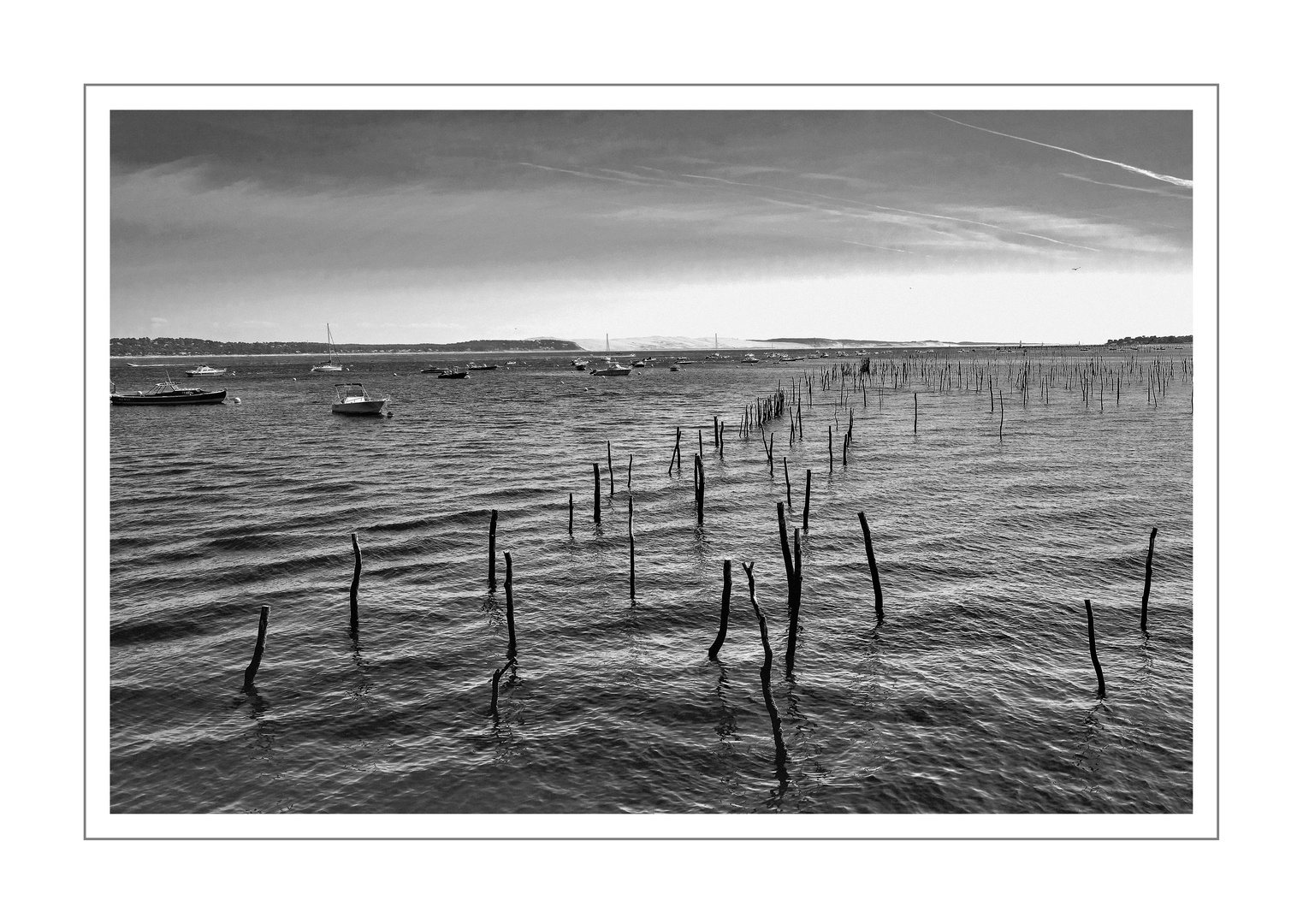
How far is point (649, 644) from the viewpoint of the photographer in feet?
55.8

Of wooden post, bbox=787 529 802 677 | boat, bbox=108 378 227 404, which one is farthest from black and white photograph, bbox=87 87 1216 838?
boat, bbox=108 378 227 404

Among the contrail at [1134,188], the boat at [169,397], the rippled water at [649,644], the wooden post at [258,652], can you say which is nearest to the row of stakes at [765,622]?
the wooden post at [258,652]

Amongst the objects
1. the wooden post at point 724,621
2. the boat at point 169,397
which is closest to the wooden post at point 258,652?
the wooden post at point 724,621

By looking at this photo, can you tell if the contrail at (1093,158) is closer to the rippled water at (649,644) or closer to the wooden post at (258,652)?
the rippled water at (649,644)

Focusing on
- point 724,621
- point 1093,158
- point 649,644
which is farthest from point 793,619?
point 1093,158

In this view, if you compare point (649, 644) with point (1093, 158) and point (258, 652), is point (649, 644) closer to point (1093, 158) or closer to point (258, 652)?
point (258, 652)

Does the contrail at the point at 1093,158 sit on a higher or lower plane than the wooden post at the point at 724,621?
higher

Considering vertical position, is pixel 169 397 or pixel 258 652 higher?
pixel 169 397

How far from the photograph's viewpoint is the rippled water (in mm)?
12133

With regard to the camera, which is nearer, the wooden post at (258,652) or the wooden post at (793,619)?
the wooden post at (258,652)

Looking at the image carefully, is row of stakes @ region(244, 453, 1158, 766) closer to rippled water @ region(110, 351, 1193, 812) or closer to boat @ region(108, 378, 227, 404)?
rippled water @ region(110, 351, 1193, 812)

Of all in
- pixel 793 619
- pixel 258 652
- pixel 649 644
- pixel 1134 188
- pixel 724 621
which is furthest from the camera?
pixel 649 644

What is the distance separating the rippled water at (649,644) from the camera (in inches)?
478

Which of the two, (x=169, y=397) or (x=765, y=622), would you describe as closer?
(x=765, y=622)
